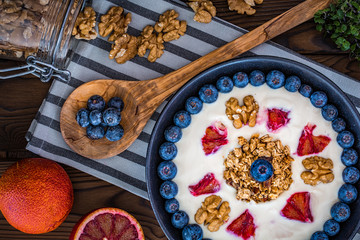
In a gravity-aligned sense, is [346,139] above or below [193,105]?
above

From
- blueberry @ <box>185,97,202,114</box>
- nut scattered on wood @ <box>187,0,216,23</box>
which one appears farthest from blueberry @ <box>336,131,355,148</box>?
nut scattered on wood @ <box>187,0,216,23</box>

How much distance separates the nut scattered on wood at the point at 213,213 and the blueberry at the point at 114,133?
0.28 m

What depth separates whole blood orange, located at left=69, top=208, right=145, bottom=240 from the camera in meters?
1.09

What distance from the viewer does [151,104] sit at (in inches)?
43.5

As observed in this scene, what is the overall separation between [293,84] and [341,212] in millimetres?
339

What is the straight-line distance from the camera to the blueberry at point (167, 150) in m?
1.02

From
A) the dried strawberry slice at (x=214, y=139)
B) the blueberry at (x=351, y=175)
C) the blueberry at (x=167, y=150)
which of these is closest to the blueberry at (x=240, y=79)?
the dried strawberry slice at (x=214, y=139)

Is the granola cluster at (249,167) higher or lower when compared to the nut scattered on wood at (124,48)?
lower

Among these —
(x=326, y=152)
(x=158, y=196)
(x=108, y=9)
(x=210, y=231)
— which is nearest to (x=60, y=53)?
(x=108, y=9)

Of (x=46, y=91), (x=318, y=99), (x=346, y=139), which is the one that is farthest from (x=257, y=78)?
(x=46, y=91)

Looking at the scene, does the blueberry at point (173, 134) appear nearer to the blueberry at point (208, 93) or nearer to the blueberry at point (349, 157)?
the blueberry at point (208, 93)

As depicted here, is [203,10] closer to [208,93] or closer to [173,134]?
[208,93]

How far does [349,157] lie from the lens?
100 centimetres

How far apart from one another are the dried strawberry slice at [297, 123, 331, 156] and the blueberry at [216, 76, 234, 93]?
22cm
